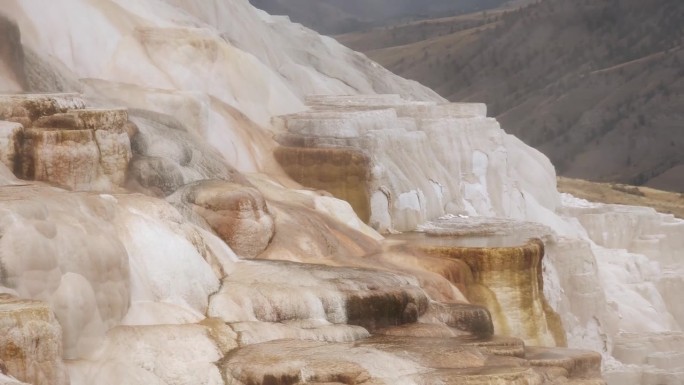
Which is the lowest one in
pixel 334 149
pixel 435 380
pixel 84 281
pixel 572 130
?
pixel 435 380

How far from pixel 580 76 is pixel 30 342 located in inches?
2775

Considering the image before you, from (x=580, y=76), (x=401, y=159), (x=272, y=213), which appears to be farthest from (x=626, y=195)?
(x=580, y=76)

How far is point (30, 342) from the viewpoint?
28.4 feet

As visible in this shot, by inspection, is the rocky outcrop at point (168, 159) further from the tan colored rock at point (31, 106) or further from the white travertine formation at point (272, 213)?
the tan colored rock at point (31, 106)

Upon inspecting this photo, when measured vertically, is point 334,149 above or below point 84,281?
above

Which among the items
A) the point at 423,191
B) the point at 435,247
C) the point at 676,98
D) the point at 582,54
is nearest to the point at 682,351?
the point at 423,191

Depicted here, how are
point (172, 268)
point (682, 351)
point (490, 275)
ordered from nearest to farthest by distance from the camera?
point (172, 268), point (490, 275), point (682, 351)

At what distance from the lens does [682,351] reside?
19.9 metres

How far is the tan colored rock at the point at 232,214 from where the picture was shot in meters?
13.6

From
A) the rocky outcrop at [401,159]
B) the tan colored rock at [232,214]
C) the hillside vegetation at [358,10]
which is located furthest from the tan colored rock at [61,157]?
the hillside vegetation at [358,10]

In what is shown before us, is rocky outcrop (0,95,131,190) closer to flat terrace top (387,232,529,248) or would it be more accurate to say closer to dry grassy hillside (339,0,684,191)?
flat terrace top (387,232,529,248)

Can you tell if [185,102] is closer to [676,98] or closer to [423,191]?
[423,191]

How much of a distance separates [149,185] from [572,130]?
58.2 m

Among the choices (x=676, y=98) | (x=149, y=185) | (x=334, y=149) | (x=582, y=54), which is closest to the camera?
(x=149, y=185)
